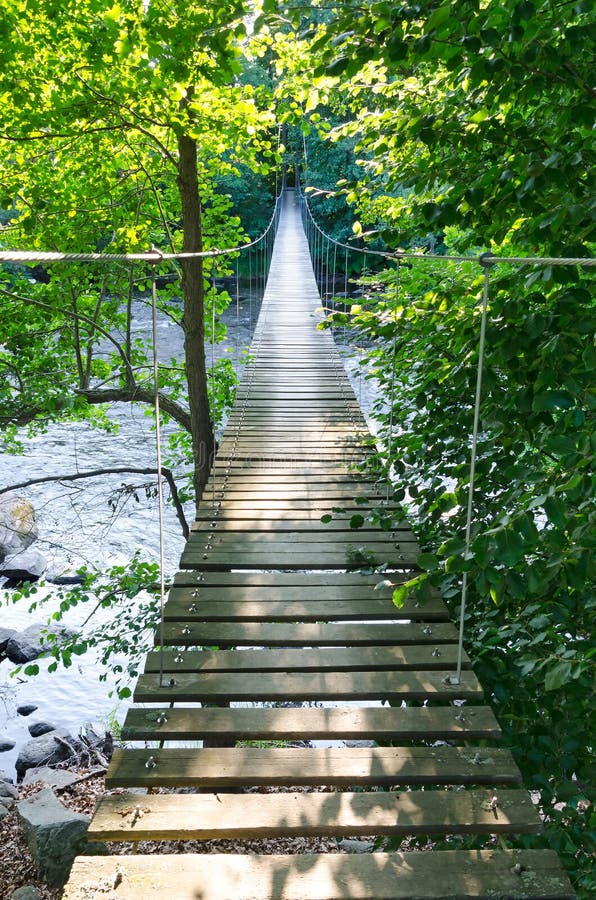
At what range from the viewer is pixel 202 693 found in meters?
1.54

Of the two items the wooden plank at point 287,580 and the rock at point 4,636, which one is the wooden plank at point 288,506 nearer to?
the wooden plank at point 287,580

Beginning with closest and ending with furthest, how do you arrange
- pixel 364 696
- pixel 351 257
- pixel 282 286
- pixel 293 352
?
pixel 364 696 < pixel 293 352 < pixel 282 286 < pixel 351 257

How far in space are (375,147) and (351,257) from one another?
17.2 m

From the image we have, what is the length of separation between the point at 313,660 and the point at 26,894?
2048mm

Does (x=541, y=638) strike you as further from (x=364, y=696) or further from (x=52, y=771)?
(x=52, y=771)

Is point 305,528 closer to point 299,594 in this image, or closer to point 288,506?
point 288,506

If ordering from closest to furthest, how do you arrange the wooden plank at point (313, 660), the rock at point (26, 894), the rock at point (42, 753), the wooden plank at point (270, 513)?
the wooden plank at point (313, 660) < the wooden plank at point (270, 513) < the rock at point (26, 894) < the rock at point (42, 753)

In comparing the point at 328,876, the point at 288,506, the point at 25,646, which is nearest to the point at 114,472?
the point at 288,506

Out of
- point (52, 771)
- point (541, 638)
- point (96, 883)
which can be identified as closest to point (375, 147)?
point (541, 638)

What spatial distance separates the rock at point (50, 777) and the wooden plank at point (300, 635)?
2574 millimetres

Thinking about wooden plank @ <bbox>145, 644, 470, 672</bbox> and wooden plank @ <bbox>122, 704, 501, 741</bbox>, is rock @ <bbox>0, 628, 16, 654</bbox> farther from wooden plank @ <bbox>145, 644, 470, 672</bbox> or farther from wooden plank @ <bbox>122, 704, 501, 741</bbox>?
wooden plank @ <bbox>122, 704, 501, 741</bbox>

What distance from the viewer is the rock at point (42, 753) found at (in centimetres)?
417

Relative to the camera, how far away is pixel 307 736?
142cm

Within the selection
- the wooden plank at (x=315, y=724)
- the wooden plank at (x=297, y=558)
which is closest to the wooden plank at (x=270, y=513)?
the wooden plank at (x=297, y=558)
